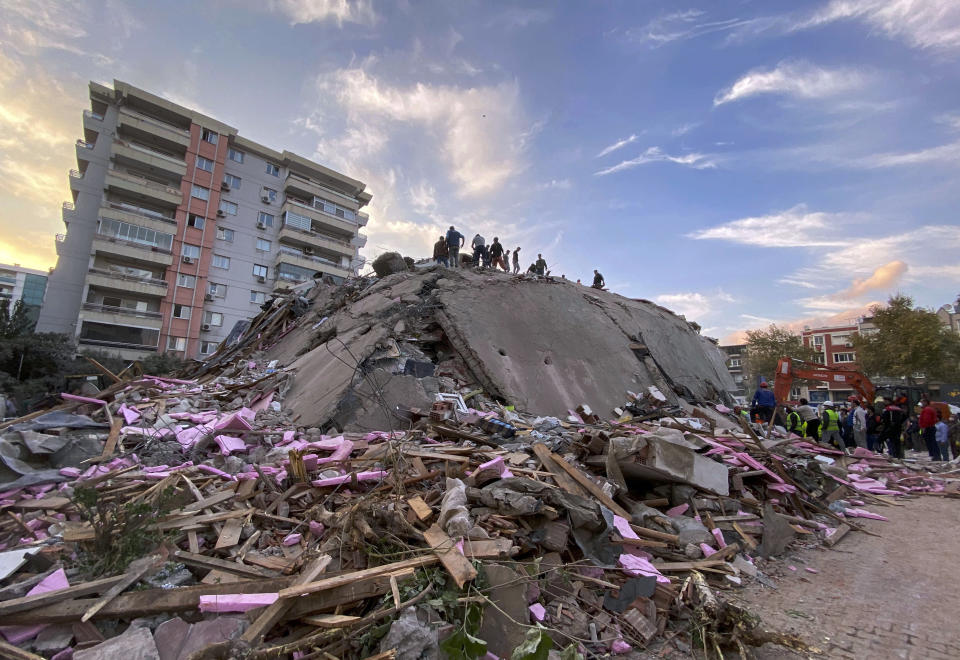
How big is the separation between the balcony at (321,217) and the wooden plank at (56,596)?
103 feet

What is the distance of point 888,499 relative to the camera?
20.3 feet

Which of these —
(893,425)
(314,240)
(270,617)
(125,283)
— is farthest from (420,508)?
(314,240)

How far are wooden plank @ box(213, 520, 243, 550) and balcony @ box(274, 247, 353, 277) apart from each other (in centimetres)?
2894

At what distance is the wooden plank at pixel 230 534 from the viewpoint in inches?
121

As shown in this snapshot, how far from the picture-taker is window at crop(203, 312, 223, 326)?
26753mm

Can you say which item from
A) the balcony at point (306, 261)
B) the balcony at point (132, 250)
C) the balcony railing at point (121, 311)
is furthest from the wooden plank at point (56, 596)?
the balcony at point (306, 261)

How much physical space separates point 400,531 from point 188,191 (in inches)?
1201

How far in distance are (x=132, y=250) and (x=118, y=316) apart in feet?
12.2

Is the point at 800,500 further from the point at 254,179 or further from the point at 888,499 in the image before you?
the point at 254,179

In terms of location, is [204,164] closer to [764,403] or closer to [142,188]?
[142,188]

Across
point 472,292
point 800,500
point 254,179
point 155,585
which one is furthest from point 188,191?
point 800,500

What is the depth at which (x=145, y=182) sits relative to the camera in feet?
82.1

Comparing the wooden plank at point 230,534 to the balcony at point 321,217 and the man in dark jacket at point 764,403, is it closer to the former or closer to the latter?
the man in dark jacket at point 764,403

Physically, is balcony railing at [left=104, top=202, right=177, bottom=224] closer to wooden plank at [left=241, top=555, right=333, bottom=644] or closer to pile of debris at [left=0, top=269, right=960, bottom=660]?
pile of debris at [left=0, top=269, right=960, bottom=660]
